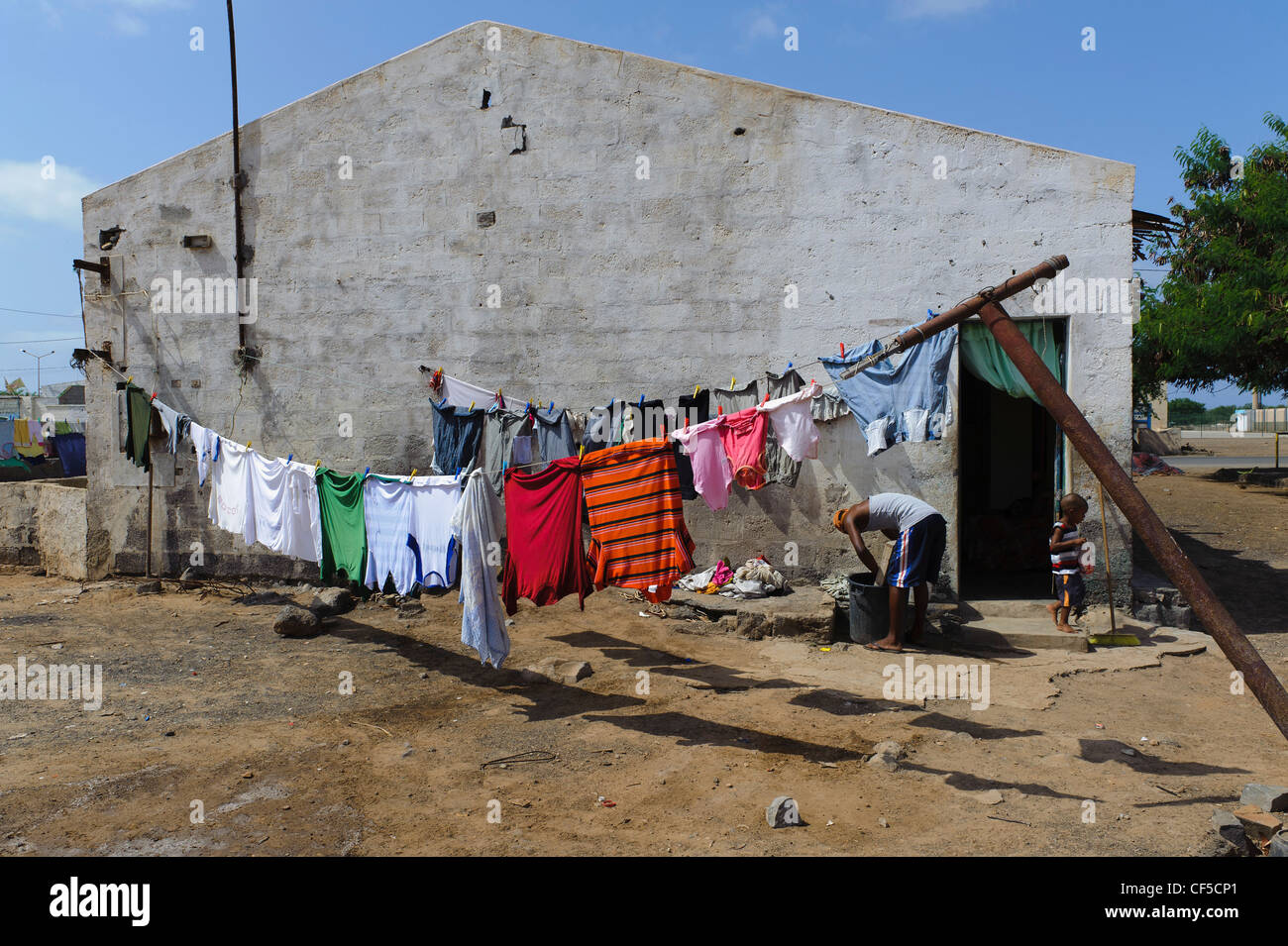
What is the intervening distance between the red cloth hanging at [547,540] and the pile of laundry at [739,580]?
2.75m

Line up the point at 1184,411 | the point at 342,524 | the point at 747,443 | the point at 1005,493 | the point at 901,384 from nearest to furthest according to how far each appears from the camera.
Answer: the point at 747,443 → the point at 901,384 → the point at 342,524 → the point at 1005,493 → the point at 1184,411

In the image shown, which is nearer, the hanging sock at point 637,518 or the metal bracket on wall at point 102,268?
the hanging sock at point 637,518

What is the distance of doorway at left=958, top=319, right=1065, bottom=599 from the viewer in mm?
10773

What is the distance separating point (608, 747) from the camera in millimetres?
5512

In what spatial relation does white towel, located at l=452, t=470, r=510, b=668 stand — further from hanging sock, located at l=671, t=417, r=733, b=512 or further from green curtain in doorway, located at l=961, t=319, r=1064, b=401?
green curtain in doorway, located at l=961, t=319, r=1064, b=401

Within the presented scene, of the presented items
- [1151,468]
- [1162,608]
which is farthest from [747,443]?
[1151,468]

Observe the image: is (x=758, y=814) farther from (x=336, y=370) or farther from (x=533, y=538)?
(x=336, y=370)

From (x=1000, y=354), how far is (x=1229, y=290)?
11272 mm

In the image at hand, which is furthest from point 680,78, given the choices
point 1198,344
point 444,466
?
point 1198,344

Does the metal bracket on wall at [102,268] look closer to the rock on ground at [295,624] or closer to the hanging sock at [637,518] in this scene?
the rock on ground at [295,624]

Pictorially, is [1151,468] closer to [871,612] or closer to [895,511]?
[895,511]

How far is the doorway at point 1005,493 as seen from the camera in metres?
10.8

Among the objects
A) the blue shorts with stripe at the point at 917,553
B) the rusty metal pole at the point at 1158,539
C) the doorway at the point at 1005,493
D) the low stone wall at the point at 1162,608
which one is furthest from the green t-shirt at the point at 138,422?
the low stone wall at the point at 1162,608
